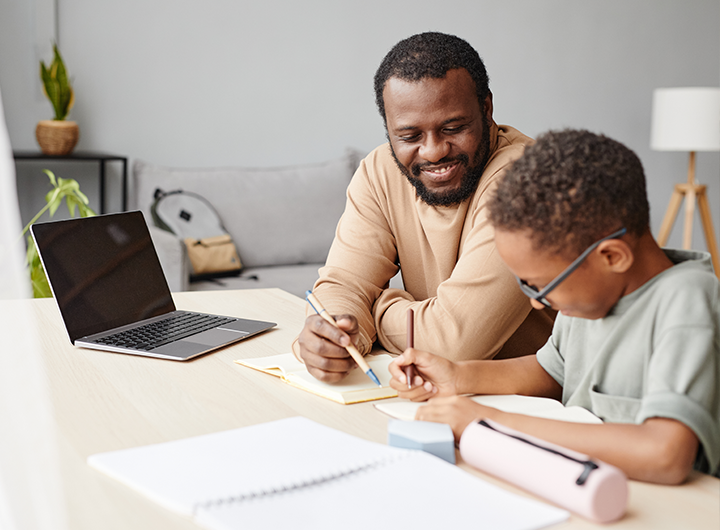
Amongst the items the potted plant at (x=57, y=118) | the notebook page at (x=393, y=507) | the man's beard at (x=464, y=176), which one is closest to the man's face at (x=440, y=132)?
the man's beard at (x=464, y=176)

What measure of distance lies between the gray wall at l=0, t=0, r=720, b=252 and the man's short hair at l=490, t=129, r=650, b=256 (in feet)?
9.75

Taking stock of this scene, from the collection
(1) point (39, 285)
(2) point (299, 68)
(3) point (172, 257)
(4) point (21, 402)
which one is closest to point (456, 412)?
(4) point (21, 402)

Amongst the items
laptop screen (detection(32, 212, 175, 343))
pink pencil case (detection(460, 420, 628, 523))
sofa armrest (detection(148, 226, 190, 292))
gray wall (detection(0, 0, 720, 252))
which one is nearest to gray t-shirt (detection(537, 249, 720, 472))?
pink pencil case (detection(460, 420, 628, 523))

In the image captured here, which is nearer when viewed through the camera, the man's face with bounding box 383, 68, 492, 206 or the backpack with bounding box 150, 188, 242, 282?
the man's face with bounding box 383, 68, 492, 206

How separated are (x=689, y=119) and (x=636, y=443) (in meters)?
3.79

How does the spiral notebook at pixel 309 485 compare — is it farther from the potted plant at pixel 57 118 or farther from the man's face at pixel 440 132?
the potted plant at pixel 57 118

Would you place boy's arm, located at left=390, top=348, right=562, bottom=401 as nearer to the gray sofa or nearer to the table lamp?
the gray sofa

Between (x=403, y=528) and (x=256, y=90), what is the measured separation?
3299 millimetres

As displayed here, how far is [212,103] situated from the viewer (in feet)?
11.6

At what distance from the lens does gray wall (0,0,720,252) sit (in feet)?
10.7

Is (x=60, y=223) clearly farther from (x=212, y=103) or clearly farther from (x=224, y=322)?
(x=212, y=103)

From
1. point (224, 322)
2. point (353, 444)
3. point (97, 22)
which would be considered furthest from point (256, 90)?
point (353, 444)

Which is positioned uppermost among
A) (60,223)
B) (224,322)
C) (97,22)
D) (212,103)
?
(97,22)

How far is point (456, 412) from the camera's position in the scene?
771mm
